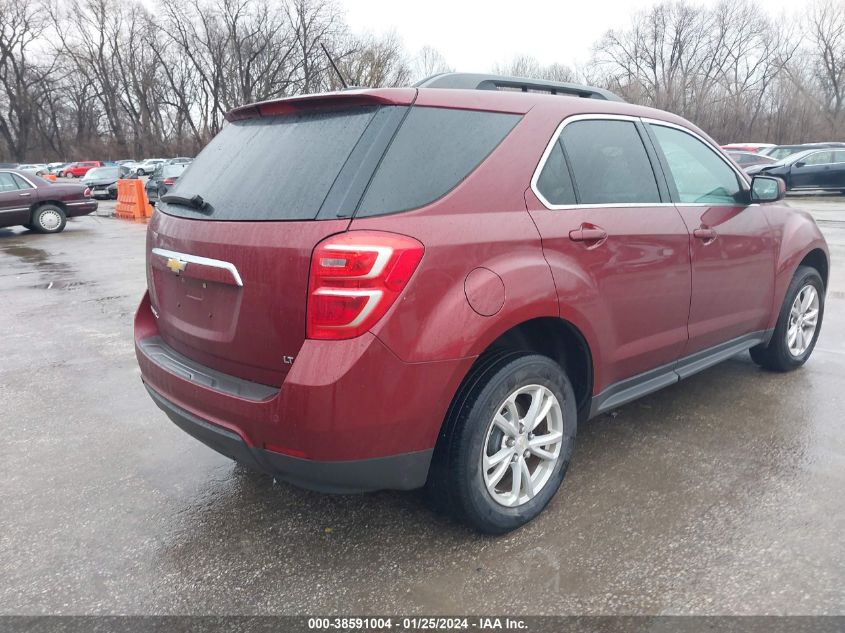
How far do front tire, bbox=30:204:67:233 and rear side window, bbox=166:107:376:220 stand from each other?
1466 centimetres

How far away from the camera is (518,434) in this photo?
268cm

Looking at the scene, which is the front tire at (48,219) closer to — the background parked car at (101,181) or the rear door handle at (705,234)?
the background parked car at (101,181)

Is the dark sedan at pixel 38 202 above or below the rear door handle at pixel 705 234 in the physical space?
below

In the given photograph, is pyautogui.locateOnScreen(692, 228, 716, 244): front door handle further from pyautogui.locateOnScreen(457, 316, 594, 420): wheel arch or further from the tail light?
the tail light

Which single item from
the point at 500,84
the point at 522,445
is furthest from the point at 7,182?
the point at 522,445

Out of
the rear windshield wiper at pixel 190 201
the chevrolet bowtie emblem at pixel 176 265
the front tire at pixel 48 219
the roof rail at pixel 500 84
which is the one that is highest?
the roof rail at pixel 500 84

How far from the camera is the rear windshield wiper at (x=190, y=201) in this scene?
2724 mm

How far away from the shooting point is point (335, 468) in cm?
228

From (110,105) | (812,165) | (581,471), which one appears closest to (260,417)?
(581,471)

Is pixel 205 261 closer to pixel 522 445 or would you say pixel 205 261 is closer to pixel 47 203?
pixel 522 445

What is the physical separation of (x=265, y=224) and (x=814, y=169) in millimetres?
23268

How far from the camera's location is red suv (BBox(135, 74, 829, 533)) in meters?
2.22

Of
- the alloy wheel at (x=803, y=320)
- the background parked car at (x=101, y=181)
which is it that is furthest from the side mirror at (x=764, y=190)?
the background parked car at (x=101, y=181)

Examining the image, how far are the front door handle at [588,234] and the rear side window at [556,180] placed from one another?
14 centimetres
